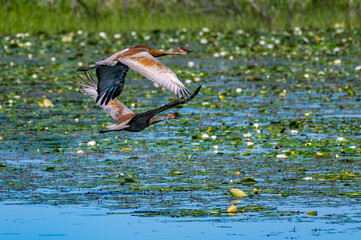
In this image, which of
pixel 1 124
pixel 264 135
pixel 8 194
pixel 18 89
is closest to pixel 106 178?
pixel 8 194

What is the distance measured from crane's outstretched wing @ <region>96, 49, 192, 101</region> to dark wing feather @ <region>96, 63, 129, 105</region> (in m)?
0.04

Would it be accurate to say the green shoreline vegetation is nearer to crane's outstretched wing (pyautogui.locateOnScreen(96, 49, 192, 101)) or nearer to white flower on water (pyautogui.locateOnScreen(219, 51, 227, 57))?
white flower on water (pyautogui.locateOnScreen(219, 51, 227, 57))

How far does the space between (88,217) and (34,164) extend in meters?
2.78

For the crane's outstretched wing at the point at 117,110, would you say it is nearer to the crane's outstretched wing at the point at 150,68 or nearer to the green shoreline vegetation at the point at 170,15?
the crane's outstretched wing at the point at 150,68

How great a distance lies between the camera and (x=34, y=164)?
34.9 ft

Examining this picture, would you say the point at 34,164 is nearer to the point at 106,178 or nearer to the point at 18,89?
the point at 106,178

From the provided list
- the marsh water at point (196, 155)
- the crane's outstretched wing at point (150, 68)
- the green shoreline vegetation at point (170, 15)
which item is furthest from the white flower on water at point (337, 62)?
the crane's outstretched wing at point (150, 68)

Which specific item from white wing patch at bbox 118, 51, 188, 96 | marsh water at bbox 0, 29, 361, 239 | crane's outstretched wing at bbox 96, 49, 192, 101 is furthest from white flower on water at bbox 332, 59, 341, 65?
white wing patch at bbox 118, 51, 188, 96

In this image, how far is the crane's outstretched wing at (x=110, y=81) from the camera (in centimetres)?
998

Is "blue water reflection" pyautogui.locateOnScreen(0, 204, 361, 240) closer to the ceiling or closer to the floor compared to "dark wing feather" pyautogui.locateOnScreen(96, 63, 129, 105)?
closer to the floor

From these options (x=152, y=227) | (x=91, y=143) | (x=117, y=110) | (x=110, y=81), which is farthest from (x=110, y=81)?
(x=152, y=227)

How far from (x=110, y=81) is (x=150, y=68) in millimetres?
772

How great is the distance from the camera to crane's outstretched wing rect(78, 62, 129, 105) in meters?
9.98

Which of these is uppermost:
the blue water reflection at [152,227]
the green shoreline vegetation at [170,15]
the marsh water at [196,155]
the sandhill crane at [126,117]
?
the green shoreline vegetation at [170,15]
